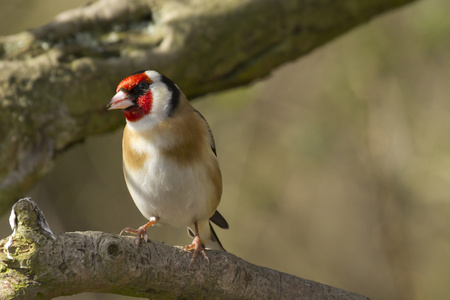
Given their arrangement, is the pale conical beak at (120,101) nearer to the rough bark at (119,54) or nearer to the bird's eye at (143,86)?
the bird's eye at (143,86)

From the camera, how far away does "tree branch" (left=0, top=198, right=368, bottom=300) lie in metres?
2.13

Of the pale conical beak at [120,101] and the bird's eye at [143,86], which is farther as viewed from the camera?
the bird's eye at [143,86]

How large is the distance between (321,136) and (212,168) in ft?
10.4

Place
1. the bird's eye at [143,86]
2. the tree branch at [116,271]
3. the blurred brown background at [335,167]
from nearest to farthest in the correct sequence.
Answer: the tree branch at [116,271] → the bird's eye at [143,86] → the blurred brown background at [335,167]

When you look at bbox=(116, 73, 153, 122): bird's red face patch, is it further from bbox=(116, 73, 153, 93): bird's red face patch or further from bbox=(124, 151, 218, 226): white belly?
bbox=(124, 151, 218, 226): white belly

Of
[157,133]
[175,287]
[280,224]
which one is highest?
[157,133]

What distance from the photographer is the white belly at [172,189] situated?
316 cm

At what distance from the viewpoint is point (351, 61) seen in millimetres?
6312

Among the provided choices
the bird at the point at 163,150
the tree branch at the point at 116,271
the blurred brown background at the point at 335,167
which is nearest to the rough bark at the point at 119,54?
the bird at the point at 163,150

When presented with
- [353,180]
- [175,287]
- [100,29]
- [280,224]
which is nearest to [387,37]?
[353,180]

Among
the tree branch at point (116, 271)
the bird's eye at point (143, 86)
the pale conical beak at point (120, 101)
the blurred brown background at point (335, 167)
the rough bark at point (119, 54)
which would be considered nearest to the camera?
the tree branch at point (116, 271)

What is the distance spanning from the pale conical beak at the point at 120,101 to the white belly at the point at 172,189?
295 mm

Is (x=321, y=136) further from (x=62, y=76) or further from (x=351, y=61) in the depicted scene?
(x=62, y=76)

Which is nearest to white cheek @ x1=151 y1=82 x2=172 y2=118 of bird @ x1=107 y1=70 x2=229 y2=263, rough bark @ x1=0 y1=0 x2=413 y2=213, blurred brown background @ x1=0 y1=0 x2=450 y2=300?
bird @ x1=107 y1=70 x2=229 y2=263
